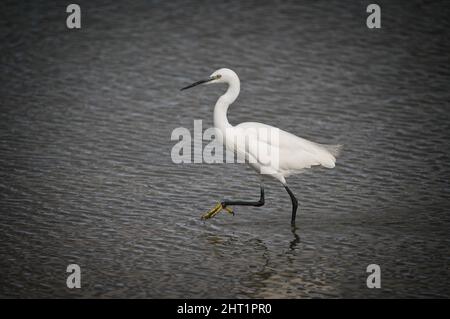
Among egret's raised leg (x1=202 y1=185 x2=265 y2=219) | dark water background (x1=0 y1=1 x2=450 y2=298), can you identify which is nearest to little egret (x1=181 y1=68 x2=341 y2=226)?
egret's raised leg (x1=202 y1=185 x2=265 y2=219)

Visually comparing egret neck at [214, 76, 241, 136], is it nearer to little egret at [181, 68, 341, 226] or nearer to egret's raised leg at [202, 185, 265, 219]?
little egret at [181, 68, 341, 226]

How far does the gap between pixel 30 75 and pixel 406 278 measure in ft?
27.2

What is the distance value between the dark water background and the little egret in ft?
1.11

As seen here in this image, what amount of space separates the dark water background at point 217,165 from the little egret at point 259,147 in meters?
0.34

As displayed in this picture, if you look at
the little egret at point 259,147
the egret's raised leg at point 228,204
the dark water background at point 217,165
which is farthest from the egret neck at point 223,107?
the dark water background at point 217,165

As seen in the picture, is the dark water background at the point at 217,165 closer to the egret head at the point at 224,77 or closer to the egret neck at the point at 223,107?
the egret neck at the point at 223,107

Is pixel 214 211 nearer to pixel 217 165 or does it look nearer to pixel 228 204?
pixel 228 204

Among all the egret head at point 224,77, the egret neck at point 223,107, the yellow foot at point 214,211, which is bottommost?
the yellow foot at point 214,211

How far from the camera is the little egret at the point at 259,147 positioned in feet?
34.4

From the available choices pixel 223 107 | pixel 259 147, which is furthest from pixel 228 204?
pixel 223 107

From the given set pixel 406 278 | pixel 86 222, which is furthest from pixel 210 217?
pixel 406 278

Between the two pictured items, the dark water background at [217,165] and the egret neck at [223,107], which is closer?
the dark water background at [217,165]

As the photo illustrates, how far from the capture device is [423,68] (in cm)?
1548

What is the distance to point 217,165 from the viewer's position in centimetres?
1219
